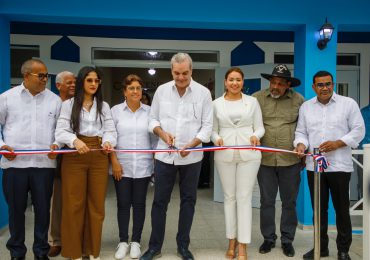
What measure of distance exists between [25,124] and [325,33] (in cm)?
337

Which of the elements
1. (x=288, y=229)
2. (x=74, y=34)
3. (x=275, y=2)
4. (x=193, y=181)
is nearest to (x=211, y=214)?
(x=288, y=229)

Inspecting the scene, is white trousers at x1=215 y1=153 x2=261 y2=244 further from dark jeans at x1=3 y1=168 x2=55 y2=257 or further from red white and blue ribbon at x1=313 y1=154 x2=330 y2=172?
dark jeans at x1=3 y1=168 x2=55 y2=257

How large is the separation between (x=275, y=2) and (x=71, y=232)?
345 cm

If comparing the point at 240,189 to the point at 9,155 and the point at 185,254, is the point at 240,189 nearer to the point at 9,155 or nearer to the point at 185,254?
the point at 185,254

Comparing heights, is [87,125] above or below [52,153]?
above

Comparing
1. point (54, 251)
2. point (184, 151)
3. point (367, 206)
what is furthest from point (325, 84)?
point (54, 251)

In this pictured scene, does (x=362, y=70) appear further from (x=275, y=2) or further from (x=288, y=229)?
(x=288, y=229)

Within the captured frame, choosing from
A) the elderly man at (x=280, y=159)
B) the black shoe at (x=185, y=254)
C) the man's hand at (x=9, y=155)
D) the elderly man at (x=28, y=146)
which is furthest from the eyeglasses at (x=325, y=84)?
the man's hand at (x=9, y=155)

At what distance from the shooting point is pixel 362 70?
21.9 feet

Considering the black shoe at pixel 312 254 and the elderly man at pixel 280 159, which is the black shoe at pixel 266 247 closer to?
the elderly man at pixel 280 159

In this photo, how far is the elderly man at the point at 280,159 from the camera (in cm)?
375

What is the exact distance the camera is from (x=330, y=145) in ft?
11.3

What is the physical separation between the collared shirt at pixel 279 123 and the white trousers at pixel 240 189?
30 cm

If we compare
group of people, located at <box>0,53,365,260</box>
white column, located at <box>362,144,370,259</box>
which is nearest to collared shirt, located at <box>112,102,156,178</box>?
group of people, located at <box>0,53,365,260</box>
